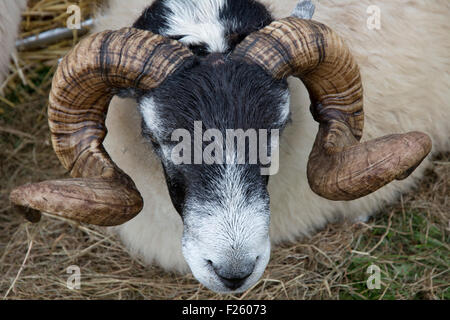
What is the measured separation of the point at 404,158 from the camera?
2342 mm

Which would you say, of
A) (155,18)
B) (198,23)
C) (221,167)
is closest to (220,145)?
(221,167)

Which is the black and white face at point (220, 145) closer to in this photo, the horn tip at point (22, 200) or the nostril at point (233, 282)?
the nostril at point (233, 282)

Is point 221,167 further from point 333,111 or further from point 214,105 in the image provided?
point 333,111

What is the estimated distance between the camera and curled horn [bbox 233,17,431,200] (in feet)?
7.67

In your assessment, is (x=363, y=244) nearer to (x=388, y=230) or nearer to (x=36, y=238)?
(x=388, y=230)

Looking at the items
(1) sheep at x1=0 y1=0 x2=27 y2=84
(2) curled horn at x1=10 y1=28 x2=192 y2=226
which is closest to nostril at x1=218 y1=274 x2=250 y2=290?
(2) curled horn at x1=10 y1=28 x2=192 y2=226

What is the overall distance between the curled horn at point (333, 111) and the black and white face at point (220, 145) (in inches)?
4.3

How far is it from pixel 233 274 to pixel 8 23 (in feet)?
6.86

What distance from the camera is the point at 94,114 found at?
248cm

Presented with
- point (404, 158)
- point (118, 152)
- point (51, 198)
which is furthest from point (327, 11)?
point (51, 198)

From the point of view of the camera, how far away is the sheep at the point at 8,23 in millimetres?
3182

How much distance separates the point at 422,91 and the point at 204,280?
2.04m

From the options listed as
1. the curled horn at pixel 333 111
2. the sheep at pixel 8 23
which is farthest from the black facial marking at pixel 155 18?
the sheep at pixel 8 23

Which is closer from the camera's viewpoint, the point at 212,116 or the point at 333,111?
the point at 212,116
